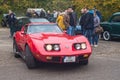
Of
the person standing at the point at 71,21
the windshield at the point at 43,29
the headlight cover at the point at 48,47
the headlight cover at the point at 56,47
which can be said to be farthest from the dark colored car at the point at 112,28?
the headlight cover at the point at 48,47

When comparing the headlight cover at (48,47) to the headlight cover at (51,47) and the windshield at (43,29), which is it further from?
the windshield at (43,29)

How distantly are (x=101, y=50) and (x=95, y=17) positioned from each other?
1.77 metres

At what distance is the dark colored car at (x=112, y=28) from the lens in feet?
53.4

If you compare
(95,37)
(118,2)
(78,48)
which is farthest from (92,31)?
(118,2)

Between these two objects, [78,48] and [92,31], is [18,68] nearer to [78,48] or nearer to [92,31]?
[78,48]

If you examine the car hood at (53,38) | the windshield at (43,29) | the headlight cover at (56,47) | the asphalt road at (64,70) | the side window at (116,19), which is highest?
the windshield at (43,29)

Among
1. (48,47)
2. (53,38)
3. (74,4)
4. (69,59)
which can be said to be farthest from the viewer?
(74,4)

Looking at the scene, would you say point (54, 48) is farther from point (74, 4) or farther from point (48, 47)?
point (74, 4)

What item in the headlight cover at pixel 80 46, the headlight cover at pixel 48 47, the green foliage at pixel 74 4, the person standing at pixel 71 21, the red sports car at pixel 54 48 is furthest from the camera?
the green foliage at pixel 74 4

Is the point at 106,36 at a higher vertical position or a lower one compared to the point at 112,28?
lower

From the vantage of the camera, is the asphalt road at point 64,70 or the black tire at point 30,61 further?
the black tire at point 30,61

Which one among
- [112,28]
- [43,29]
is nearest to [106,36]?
[112,28]

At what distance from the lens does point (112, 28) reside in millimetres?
16578

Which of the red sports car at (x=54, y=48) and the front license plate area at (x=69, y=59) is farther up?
the red sports car at (x=54, y=48)
